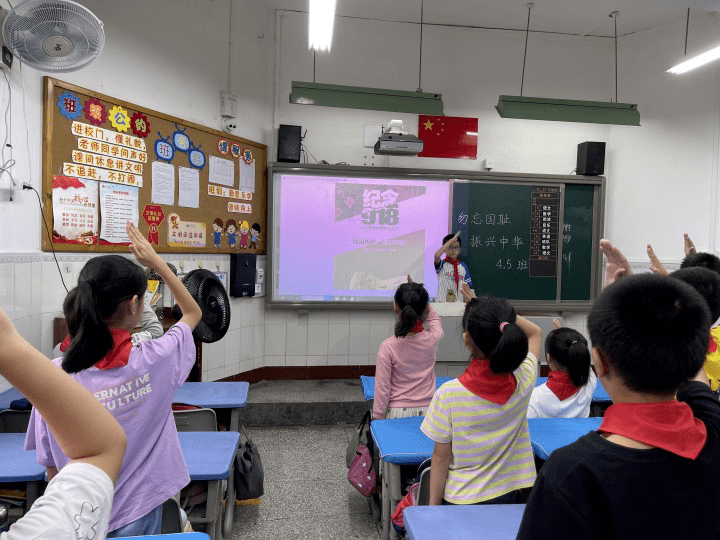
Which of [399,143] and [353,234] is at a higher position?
[399,143]

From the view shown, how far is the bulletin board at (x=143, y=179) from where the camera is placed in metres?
3.23

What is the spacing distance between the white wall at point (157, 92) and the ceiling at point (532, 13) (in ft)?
2.39

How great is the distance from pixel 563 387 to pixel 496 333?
3.57 feet

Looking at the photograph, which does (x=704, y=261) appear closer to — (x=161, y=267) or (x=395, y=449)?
(x=395, y=449)

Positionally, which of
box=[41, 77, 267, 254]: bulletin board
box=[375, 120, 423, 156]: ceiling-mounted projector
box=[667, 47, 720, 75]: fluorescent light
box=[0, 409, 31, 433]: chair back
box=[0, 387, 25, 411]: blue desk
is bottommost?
box=[0, 409, 31, 433]: chair back

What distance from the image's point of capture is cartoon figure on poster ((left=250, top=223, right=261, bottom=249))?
4.79m

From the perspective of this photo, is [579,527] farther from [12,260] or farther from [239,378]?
[239,378]

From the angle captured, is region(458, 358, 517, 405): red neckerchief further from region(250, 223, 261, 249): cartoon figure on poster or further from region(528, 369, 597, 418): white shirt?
region(250, 223, 261, 249): cartoon figure on poster

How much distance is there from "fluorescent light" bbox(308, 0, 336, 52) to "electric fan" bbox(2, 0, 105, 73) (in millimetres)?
1397

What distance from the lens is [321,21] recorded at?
351cm

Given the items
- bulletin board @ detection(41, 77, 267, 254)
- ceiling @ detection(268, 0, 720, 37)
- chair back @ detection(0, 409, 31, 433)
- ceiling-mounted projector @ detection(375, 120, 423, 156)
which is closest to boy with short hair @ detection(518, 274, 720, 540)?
chair back @ detection(0, 409, 31, 433)

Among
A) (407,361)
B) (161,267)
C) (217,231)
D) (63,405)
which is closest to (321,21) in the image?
(217,231)

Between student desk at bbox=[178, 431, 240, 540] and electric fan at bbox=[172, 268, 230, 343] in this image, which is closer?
student desk at bbox=[178, 431, 240, 540]

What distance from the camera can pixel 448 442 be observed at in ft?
5.23
